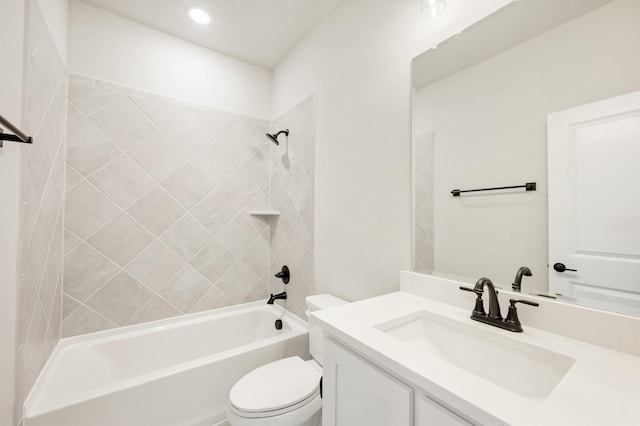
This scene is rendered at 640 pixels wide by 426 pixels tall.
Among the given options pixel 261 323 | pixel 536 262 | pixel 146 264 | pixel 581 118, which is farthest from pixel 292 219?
pixel 581 118

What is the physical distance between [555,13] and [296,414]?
1.79 m

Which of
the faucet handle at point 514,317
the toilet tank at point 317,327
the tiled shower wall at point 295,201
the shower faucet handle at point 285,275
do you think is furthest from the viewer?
the shower faucet handle at point 285,275

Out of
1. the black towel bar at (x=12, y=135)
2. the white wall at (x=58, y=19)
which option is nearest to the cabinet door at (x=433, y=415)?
the black towel bar at (x=12, y=135)

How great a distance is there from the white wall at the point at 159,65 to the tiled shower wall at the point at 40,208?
26 centimetres

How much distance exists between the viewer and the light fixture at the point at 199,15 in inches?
67.5

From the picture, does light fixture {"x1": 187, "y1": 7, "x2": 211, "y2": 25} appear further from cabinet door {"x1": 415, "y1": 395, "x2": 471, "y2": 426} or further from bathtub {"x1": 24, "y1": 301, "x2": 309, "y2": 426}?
cabinet door {"x1": 415, "y1": 395, "x2": 471, "y2": 426}

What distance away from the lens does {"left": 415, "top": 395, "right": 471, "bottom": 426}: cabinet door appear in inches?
20.0

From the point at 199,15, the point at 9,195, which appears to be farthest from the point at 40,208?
the point at 199,15

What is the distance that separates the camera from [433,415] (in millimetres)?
541

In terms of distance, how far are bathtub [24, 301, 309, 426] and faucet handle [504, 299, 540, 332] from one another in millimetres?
1288

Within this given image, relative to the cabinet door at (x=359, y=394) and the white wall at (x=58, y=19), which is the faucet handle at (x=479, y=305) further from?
the white wall at (x=58, y=19)

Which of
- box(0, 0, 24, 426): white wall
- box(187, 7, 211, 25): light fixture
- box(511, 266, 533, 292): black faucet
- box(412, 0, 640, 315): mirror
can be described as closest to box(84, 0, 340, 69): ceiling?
box(187, 7, 211, 25): light fixture

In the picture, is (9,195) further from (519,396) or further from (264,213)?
(519,396)

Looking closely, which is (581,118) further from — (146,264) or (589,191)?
(146,264)
